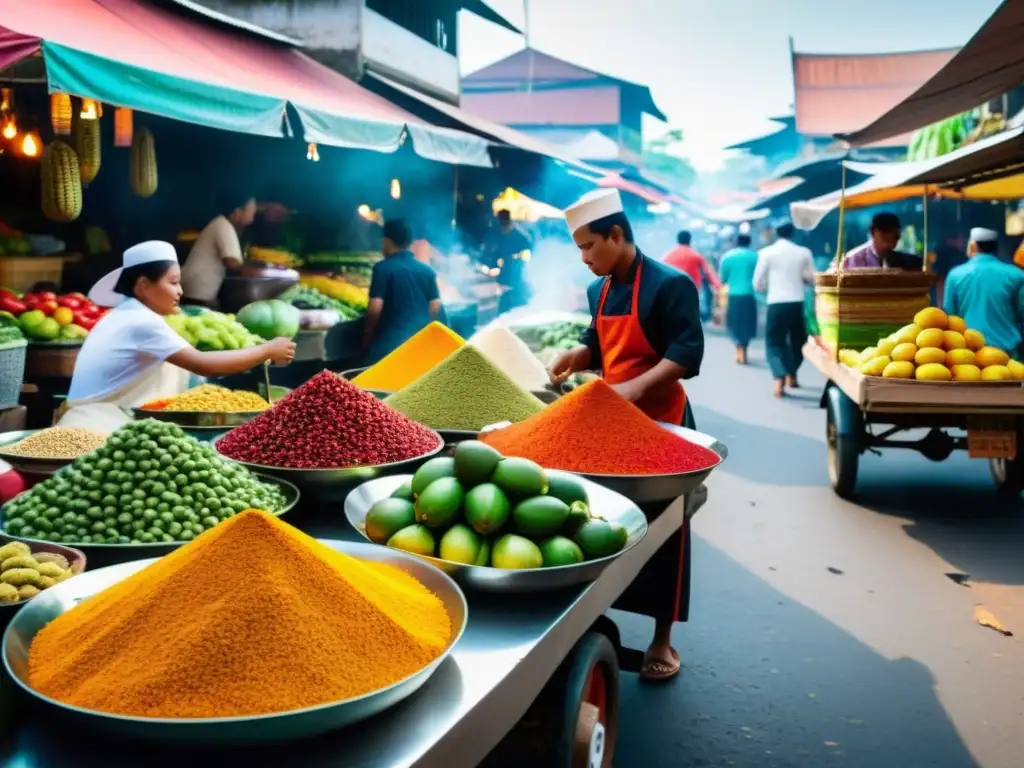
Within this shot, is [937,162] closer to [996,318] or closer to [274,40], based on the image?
[996,318]

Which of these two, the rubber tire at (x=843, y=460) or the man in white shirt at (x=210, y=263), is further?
the man in white shirt at (x=210, y=263)

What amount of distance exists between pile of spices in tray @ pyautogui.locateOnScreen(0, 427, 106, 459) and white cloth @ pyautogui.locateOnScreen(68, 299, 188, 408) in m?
0.97

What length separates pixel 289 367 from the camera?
760 centimetres

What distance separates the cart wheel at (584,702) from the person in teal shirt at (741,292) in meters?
11.5

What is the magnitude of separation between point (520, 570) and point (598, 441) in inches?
33.8

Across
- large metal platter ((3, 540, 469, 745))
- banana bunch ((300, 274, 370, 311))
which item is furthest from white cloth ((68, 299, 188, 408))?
banana bunch ((300, 274, 370, 311))

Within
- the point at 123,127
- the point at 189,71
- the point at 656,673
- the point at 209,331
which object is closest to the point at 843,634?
the point at 656,673

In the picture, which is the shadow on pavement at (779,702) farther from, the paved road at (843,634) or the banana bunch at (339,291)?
the banana bunch at (339,291)

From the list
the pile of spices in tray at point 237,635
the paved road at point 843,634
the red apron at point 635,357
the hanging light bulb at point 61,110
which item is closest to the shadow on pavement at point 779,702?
the paved road at point 843,634

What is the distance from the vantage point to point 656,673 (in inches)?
139

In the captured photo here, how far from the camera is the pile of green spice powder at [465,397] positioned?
3031 millimetres

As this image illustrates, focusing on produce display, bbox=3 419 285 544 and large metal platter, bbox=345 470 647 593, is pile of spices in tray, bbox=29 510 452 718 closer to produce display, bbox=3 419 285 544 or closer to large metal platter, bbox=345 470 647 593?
large metal platter, bbox=345 470 647 593

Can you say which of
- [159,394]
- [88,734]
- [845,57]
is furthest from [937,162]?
[845,57]

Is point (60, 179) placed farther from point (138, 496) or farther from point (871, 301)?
point (871, 301)
